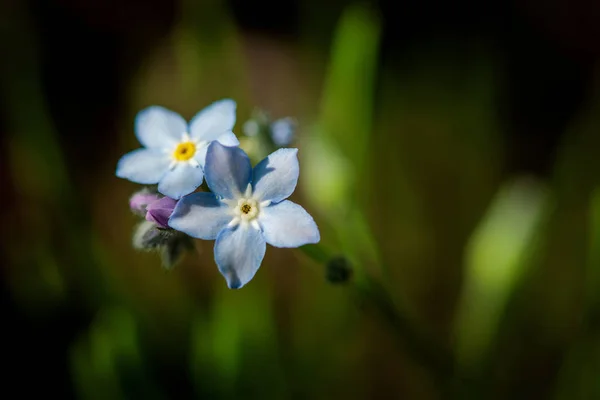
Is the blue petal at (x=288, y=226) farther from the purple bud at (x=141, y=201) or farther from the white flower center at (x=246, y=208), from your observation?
the purple bud at (x=141, y=201)

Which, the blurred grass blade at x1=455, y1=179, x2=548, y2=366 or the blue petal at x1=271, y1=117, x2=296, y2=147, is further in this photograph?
the blurred grass blade at x1=455, y1=179, x2=548, y2=366

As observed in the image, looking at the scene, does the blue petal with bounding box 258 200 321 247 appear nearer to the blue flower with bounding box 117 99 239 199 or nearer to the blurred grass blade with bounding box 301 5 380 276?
the blue flower with bounding box 117 99 239 199

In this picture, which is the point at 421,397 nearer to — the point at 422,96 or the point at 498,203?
the point at 498,203

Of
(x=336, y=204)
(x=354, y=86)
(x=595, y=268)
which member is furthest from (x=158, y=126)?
(x=595, y=268)

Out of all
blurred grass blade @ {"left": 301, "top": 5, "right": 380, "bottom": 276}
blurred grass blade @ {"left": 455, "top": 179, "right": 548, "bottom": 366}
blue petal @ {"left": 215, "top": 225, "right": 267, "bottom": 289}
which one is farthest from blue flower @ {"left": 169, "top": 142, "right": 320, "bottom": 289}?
blurred grass blade @ {"left": 455, "top": 179, "right": 548, "bottom": 366}

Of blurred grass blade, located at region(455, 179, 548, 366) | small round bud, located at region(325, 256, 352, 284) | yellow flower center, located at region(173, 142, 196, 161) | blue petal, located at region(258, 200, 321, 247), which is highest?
yellow flower center, located at region(173, 142, 196, 161)

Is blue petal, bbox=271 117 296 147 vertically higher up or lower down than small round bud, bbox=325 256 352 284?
higher up

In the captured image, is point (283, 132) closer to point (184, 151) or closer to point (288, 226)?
point (184, 151)
